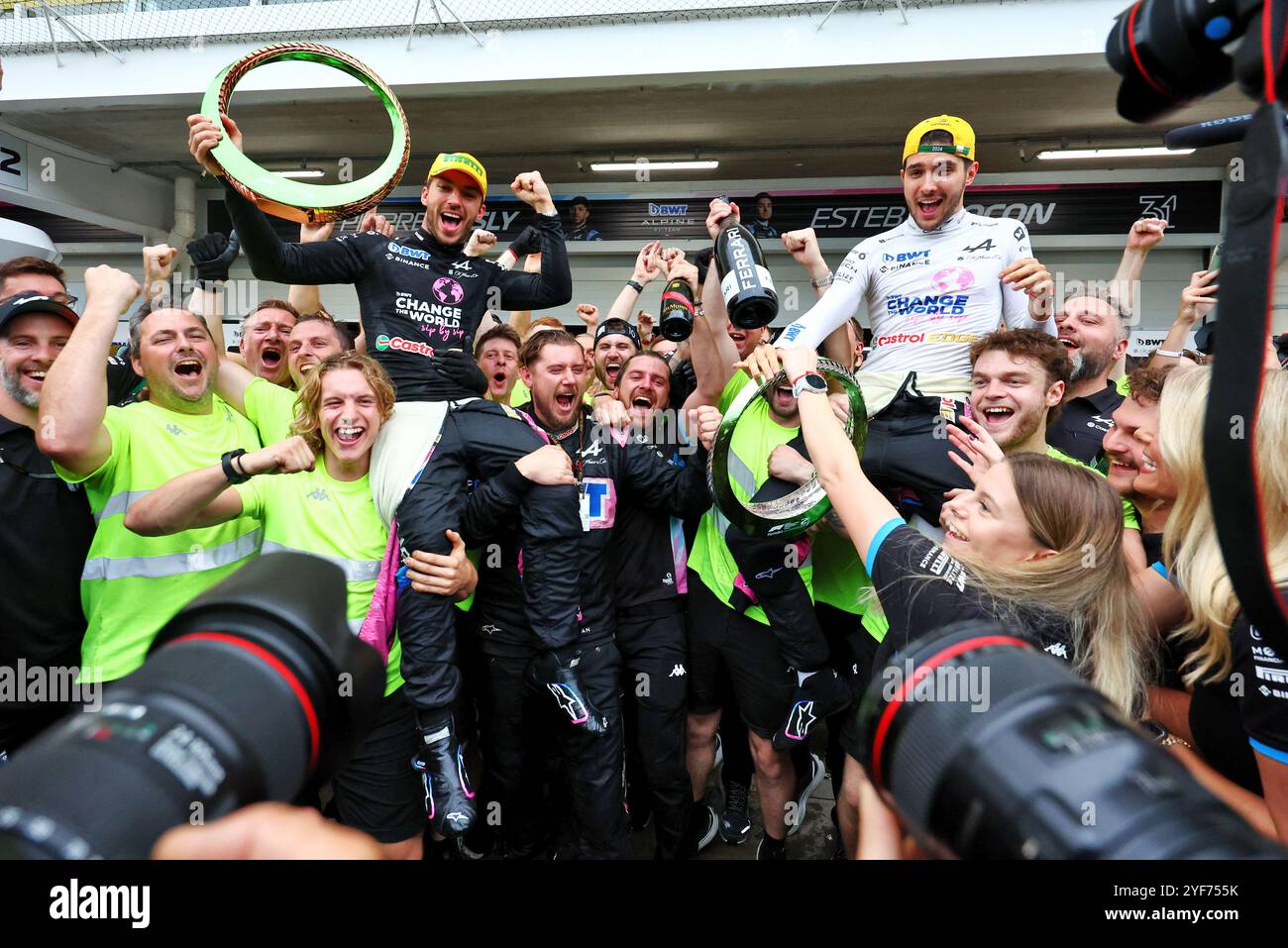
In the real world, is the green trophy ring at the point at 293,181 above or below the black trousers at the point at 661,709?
above

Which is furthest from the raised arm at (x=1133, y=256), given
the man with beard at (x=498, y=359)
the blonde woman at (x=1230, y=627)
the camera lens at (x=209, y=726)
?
the camera lens at (x=209, y=726)

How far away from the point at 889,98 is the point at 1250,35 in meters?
8.75

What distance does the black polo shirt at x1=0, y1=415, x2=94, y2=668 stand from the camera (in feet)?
6.82

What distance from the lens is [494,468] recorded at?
109 inches

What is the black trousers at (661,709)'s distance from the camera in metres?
2.94

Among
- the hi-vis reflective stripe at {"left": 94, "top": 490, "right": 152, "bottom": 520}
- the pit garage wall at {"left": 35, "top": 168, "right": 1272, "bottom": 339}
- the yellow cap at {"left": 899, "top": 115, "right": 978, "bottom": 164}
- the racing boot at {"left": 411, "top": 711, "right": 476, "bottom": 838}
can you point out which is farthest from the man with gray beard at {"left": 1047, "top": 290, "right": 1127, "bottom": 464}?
the pit garage wall at {"left": 35, "top": 168, "right": 1272, "bottom": 339}

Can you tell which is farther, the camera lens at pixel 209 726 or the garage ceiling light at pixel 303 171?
the garage ceiling light at pixel 303 171

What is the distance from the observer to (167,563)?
221cm

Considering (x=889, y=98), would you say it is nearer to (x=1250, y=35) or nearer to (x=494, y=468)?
(x=494, y=468)

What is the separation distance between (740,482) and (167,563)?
196 cm

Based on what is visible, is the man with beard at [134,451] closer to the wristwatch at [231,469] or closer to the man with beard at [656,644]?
the wristwatch at [231,469]

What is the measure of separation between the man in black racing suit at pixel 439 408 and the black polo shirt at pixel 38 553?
0.87m

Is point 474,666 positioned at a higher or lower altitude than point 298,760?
lower

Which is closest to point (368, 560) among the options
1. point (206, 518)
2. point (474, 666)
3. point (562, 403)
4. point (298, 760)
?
point (206, 518)
